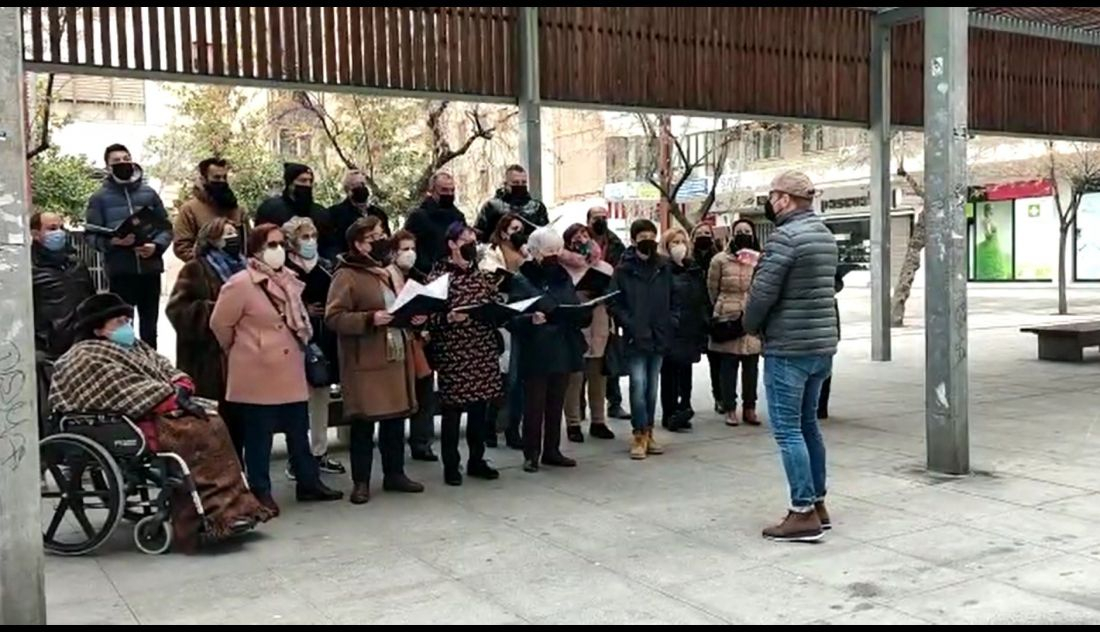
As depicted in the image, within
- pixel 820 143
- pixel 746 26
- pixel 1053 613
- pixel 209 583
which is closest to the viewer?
pixel 1053 613

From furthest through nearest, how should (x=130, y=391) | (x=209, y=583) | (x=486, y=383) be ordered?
(x=486, y=383), (x=130, y=391), (x=209, y=583)

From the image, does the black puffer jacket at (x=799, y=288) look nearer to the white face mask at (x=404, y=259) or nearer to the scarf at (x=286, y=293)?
the white face mask at (x=404, y=259)

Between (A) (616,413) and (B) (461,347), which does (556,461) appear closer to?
(B) (461,347)

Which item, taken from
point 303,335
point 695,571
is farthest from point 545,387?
point 695,571

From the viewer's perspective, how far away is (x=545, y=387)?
741 centimetres

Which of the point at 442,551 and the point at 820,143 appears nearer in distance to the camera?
the point at 442,551

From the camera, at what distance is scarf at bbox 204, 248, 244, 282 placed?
6609 mm

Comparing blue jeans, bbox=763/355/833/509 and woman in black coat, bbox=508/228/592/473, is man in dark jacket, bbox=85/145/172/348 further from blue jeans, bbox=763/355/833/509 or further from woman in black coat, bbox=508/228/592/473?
blue jeans, bbox=763/355/833/509

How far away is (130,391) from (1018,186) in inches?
1438

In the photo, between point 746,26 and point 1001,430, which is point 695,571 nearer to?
point 1001,430

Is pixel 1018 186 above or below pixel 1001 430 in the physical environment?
above

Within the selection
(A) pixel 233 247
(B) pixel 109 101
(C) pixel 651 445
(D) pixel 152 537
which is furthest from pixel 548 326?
(B) pixel 109 101

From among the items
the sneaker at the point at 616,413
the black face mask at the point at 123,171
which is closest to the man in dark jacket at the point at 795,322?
the sneaker at the point at 616,413

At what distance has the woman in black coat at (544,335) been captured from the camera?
7270 mm
